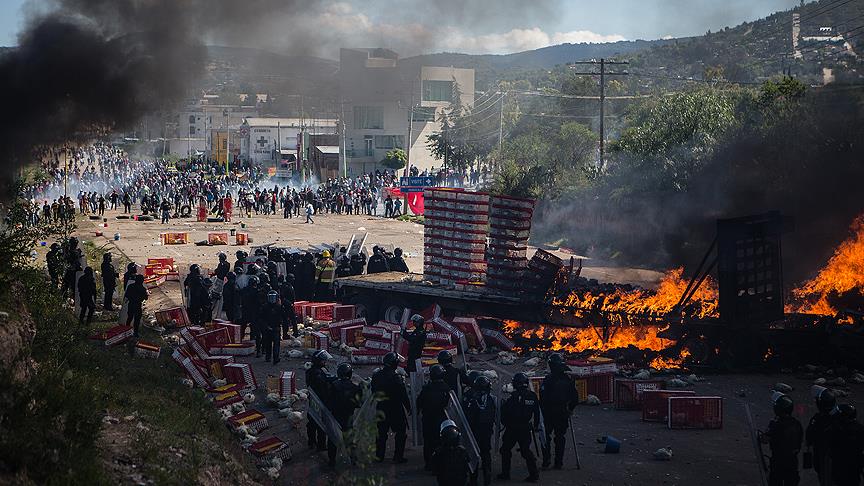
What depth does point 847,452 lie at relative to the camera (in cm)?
964

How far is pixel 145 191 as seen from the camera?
56.0 meters

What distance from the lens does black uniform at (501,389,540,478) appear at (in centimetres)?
1152

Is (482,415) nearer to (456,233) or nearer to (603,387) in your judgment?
(603,387)

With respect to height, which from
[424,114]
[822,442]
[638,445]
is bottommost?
[638,445]

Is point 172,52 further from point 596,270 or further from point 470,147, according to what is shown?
point 470,147

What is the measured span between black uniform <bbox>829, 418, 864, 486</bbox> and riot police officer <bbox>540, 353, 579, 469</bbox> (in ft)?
10.9

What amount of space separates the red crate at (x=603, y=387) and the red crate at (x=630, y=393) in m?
0.37

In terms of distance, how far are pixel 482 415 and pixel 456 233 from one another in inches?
375

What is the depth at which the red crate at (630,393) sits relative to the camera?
1509 centimetres

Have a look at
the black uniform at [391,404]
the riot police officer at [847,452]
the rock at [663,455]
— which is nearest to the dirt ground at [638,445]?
the rock at [663,455]

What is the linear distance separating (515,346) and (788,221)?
235 inches

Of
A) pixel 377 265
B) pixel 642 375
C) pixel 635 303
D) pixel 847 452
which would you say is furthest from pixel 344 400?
pixel 377 265

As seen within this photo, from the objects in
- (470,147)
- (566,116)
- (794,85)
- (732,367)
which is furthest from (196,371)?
(566,116)

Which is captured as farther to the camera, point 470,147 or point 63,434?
point 470,147
